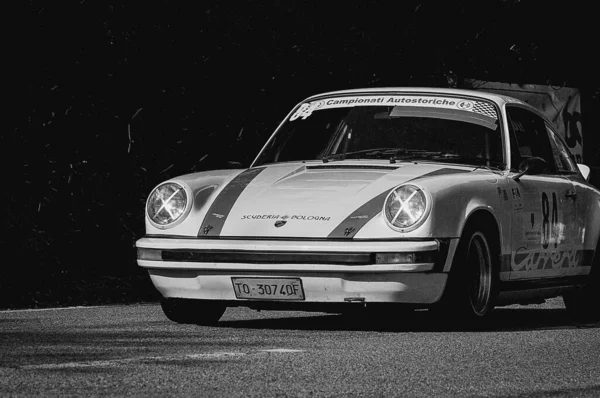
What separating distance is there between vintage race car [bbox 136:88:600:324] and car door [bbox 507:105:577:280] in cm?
1

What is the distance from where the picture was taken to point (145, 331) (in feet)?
25.6

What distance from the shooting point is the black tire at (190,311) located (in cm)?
839

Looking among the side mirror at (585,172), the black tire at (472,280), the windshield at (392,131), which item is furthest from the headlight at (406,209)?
the side mirror at (585,172)

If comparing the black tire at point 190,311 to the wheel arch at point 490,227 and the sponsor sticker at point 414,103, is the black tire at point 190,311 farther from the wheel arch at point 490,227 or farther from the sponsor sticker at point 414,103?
the sponsor sticker at point 414,103

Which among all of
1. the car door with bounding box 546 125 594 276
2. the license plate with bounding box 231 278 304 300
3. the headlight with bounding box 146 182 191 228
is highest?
the headlight with bounding box 146 182 191 228

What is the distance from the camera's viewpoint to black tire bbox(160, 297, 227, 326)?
27.5 ft

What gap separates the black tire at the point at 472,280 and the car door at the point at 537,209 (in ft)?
1.04

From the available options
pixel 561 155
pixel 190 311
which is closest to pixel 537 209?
pixel 561 155

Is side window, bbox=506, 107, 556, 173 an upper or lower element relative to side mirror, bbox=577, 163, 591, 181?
upper

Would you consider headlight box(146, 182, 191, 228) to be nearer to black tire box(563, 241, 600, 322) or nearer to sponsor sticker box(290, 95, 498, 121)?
sponsor sticker box(290, 95, 498, 121)

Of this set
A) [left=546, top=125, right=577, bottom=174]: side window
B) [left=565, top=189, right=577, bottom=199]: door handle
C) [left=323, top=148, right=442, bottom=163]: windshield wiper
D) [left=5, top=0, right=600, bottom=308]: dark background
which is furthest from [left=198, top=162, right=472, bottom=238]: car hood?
[left=5, top=0, right=600, bottom=308]: dark background

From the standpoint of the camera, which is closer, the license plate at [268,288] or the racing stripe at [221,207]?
the license plate at [268,288]

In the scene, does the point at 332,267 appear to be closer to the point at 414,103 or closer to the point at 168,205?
the point at 168,205

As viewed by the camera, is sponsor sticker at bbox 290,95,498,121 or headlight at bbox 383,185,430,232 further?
sponsor sticker at bbox 290,95,498,121
